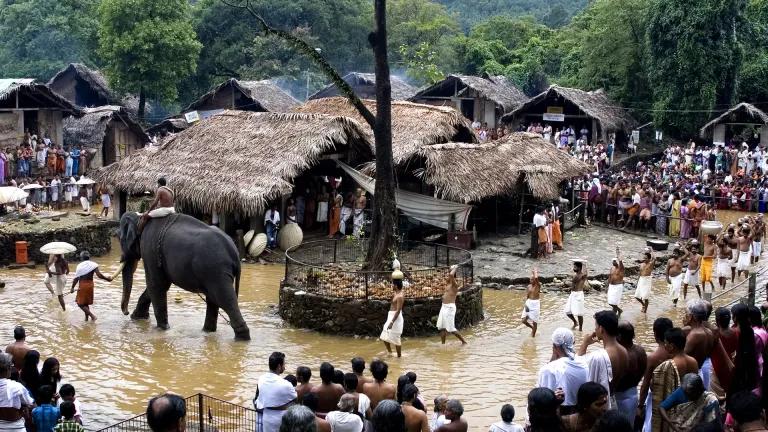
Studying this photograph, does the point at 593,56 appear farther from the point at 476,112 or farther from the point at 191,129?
the point at 191,129

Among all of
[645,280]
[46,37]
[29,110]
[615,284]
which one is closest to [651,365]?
[615,284]

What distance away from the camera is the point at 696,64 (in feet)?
129

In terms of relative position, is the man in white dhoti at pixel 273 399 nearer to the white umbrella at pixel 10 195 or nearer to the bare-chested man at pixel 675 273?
the bare-chested man at pixel 675 273

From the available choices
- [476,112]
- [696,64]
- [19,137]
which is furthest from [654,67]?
[19,137]

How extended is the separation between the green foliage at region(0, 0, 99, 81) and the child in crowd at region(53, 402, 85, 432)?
1698 inches

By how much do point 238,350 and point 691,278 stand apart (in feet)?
30.3

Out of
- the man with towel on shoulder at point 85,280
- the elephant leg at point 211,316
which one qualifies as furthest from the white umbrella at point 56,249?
the elephant leg at point 211,316

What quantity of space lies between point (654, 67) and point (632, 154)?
11.8 feet

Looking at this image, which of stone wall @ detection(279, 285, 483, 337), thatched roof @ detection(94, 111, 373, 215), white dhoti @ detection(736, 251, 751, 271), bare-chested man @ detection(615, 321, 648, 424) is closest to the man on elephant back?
stone wall @ detection(279, 285, 483, 337)

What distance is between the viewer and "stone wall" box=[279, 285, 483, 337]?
Result: 17.8 meters

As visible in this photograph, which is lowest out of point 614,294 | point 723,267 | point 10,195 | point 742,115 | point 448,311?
point 448,311

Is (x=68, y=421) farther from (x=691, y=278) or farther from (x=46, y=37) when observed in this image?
(x=46, y=37)

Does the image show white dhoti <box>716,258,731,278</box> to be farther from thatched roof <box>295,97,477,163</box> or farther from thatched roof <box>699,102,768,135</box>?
thatched roof <box>699,102,768,135</box>

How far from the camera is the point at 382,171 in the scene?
761 inches
